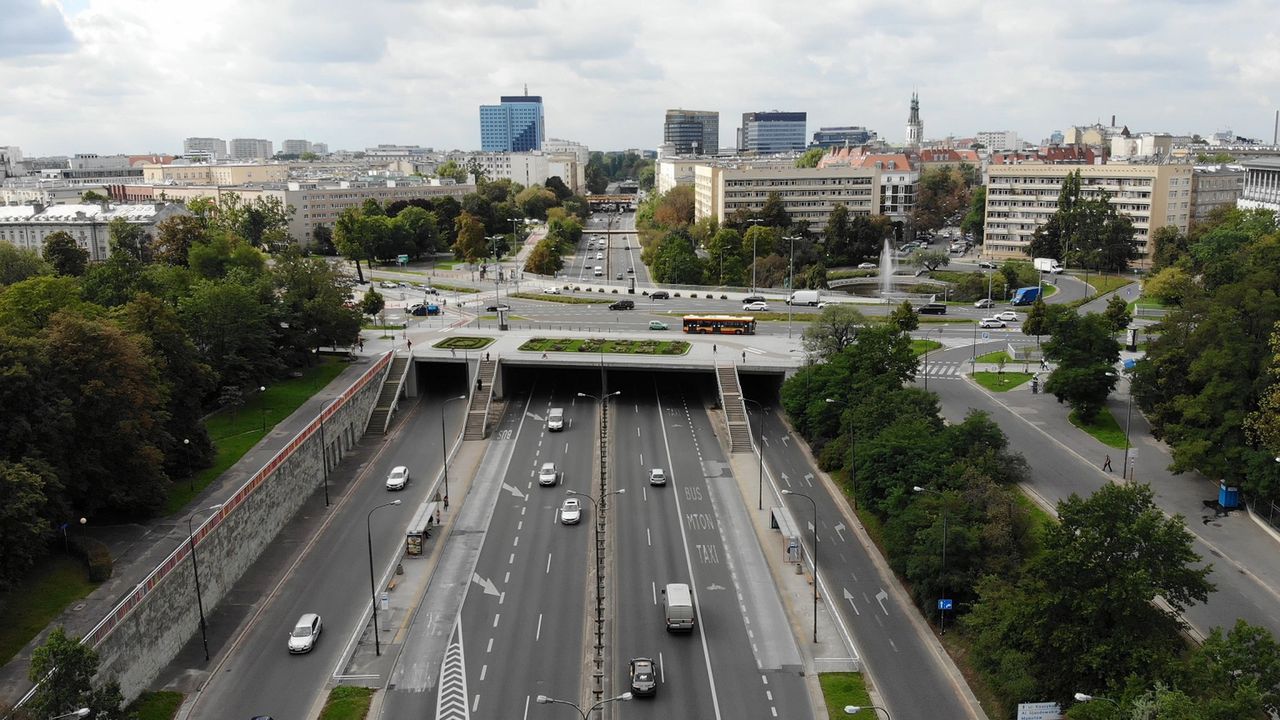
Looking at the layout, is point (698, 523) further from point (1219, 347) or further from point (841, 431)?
point (1219, 347)

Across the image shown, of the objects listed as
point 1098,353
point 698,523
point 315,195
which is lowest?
point 698,523

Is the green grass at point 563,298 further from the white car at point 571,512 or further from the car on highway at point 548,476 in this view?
the white car at point 571,512

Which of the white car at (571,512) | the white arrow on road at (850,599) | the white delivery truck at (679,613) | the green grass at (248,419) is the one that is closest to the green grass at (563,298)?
the green grass at (248,419)

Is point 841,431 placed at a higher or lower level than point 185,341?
lower

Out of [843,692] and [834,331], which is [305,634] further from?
[834,331]

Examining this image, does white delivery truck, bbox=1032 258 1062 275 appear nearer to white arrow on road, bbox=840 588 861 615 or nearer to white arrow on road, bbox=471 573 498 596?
white arrow on road, bbox=840 588 861 615

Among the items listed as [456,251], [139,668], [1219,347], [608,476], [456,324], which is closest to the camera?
[139,668]

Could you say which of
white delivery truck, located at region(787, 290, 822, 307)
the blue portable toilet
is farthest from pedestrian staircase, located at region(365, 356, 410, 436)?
the blue portable toilet

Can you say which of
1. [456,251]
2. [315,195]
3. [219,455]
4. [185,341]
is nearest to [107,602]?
[219,455]
